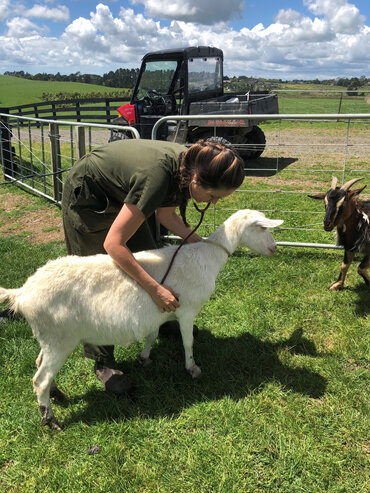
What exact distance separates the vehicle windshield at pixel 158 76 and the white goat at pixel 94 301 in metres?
8.22

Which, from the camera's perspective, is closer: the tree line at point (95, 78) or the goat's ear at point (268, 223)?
the goat's ear at point (268, 223)

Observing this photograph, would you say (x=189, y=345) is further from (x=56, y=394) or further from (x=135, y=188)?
(x=135, y=188)

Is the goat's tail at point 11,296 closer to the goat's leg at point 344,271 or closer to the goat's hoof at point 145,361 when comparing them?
the goat's hoof at point 145,361

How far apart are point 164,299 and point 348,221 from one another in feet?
7.95

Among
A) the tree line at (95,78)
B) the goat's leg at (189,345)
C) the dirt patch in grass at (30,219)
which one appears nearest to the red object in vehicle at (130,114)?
the dirt patch in grass at (30,219)

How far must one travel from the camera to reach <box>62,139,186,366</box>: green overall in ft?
6.50

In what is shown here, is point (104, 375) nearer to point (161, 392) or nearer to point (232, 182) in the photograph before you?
point (161, 392)

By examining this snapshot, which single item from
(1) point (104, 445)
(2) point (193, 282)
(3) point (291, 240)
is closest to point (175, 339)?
(2) point (193, 282)

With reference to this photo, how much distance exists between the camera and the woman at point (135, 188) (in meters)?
1.98

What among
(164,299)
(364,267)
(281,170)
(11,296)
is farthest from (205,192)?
(281,170)

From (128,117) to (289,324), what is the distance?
820 centimetres

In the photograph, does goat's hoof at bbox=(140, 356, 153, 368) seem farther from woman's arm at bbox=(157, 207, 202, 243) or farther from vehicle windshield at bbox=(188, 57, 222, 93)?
vehicle windshield at bbox=(188, 57, 222, 93)

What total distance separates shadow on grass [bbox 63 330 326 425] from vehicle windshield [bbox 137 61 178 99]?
326 inches

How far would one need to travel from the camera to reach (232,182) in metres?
2.04
